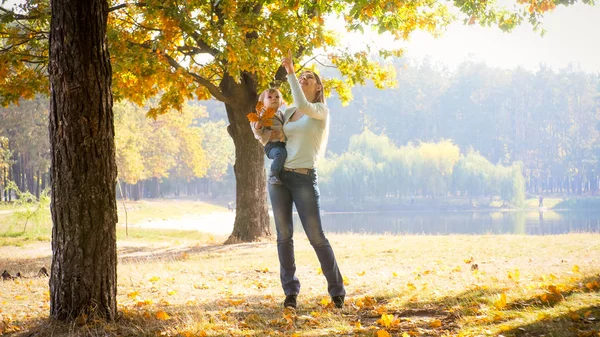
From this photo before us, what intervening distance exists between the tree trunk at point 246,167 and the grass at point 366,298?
12.3 ft

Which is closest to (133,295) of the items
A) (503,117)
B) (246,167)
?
(246,167)

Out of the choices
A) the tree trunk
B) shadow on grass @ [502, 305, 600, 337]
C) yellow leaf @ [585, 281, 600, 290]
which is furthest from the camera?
the tree trunk

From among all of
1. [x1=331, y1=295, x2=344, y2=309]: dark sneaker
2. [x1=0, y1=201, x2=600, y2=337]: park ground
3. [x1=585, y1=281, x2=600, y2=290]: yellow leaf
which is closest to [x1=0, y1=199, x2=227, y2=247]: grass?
[x1=0, y1=201, x2=600, y2=337]: park ground

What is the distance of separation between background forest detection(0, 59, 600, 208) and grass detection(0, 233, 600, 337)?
19365 millimetres

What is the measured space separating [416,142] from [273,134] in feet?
374

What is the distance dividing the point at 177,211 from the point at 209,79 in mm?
36079

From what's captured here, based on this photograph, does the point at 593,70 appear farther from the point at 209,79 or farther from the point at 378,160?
the point at 209,79

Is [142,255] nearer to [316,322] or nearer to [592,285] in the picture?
[316,322]

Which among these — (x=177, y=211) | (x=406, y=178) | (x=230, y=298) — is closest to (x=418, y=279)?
(x=230, y=298)

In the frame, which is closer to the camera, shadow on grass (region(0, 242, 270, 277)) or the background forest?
shadow on grass (region(0, 242, 270, 277))

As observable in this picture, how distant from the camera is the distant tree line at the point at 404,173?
236 feet

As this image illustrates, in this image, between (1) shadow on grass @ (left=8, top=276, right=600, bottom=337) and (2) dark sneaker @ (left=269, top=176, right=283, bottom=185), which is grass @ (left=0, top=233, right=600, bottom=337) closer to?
(1) shadow on grass @ (left=8, top=276, right=600, bottom=337)

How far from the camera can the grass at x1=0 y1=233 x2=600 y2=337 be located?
4.61 metres

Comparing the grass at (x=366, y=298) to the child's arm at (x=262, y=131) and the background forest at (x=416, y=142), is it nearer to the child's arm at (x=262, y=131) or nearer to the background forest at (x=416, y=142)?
the child's arm at (x=262, y=131)
